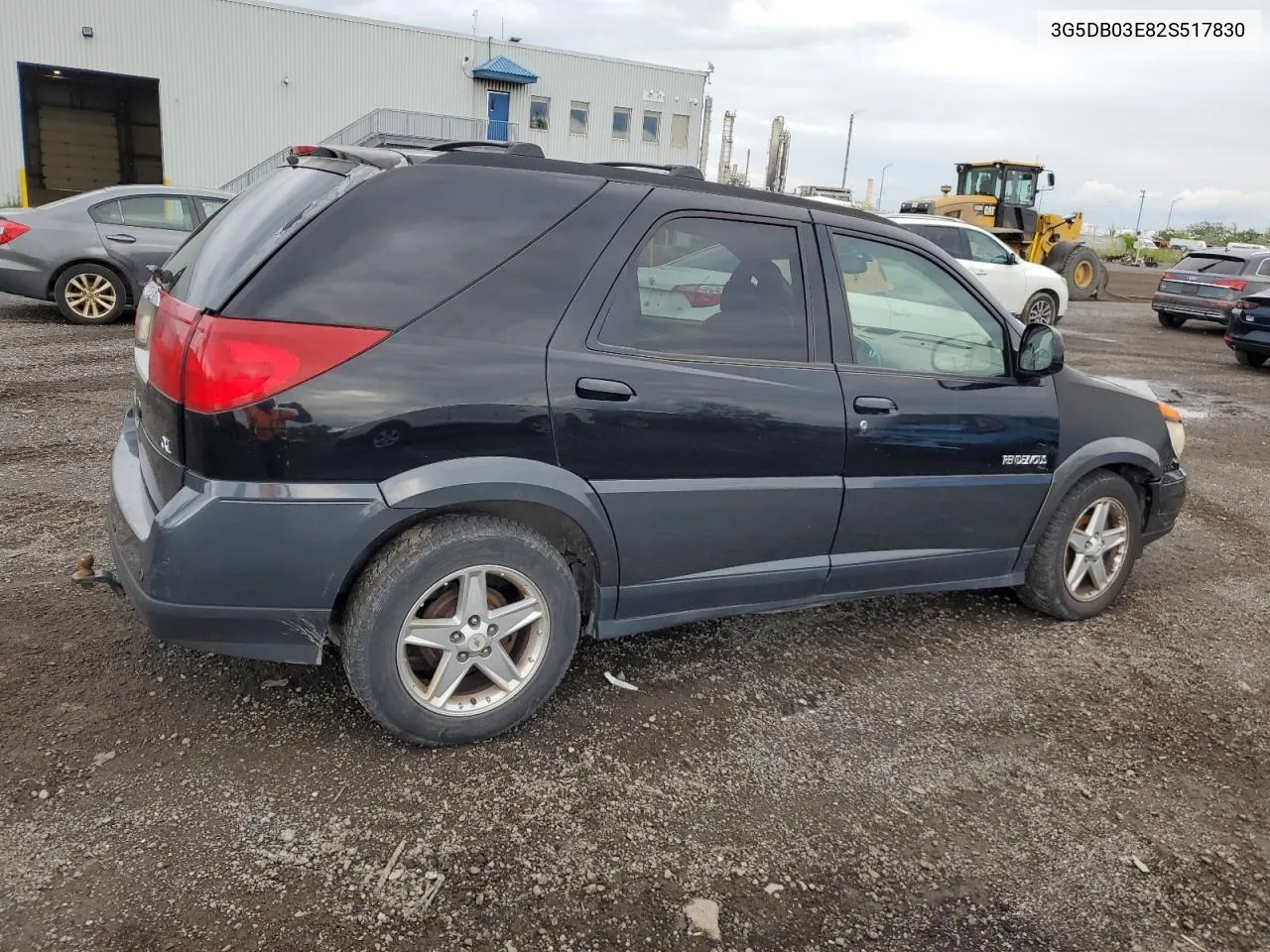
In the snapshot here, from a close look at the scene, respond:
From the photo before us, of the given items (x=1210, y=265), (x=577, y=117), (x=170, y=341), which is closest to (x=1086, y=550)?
(x=170, y=341)

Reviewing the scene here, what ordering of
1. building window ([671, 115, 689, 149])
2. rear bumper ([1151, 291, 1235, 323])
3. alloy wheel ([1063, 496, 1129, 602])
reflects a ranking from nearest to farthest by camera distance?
alloy wheel ([1063, 496, 1129, 602]) < rear bumper ([1151, 291, 1235, 323]) < building window ([671, 115, 689, 149])

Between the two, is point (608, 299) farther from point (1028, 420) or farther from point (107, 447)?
point (107, 447)

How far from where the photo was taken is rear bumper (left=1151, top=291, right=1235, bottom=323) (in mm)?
16656

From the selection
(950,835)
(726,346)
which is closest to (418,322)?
(726,346)

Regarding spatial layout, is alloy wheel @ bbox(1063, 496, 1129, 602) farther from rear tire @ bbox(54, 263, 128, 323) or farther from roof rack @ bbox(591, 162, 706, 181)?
rear tire @ bbox(54, 263, 128, 323)

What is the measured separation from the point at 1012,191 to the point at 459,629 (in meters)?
22.3

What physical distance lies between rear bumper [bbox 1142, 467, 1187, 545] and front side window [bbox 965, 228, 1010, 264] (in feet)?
35.5

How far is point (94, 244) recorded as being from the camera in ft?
31.7

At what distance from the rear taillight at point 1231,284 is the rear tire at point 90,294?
1736cm

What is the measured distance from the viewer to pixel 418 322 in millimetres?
2695

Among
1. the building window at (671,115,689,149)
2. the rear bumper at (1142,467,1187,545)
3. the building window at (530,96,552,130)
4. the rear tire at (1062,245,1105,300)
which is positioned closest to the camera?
the rear bumper at (1142,467,1187,545)

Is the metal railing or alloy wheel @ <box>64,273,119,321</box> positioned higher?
the metal railing

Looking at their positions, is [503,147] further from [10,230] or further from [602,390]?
[10,230]

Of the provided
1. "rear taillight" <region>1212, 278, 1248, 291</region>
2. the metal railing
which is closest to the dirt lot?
"rear taillight" <region>1212, 278, 1248, 291</region>
